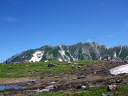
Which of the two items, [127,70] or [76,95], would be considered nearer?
[76,95]

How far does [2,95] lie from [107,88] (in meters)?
20.6

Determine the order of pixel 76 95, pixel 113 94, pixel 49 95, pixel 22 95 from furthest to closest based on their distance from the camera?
pixel 22 95
pixel 49 95
pixel 76 95
pixel 113 94

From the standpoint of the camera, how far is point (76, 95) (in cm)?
2333

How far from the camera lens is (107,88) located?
24.7 m

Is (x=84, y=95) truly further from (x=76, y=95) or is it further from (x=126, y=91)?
(x=126, y=91)

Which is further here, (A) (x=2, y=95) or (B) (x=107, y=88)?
(A) (x=2, y=95)

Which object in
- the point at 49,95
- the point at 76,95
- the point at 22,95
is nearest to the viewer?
the point at 76,95

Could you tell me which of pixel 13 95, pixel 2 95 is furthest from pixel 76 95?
pixel 2 95

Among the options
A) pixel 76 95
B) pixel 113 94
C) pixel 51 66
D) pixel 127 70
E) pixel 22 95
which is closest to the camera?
pixel 113 94

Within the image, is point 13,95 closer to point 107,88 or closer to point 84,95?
point 84,95

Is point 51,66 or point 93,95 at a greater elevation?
point 51,66

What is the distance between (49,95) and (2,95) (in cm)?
1069

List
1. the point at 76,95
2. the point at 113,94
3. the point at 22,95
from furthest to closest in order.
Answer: the point at 22,95
the point at 76,95
the point at 113,94

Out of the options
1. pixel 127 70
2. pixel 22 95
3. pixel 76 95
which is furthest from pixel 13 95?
pixel 127 70
